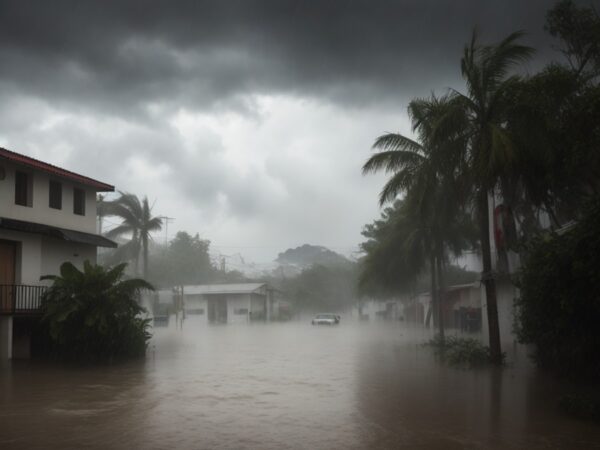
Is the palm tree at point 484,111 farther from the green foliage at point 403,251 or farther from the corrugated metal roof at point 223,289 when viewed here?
the corrugated metal roof at point 223,289

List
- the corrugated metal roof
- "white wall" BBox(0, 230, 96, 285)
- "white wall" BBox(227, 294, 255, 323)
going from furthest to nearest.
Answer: "white wall" BBox(227, 294, 255, 323)
the corrugated metal roof
"white wall" BBox(0, 230, 96, 285)

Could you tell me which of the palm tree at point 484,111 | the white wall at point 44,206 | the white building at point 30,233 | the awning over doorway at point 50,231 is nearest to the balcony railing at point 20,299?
the white building at point 30,233

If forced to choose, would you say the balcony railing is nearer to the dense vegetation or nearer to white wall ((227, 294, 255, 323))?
the dense vegetation

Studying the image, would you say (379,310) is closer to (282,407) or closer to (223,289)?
(223,289)

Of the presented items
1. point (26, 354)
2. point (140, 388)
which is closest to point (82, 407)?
point (140, 388)

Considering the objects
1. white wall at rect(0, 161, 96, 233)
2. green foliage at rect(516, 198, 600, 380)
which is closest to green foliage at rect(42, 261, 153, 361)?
white wall at rect(0, 161, 96, 233)

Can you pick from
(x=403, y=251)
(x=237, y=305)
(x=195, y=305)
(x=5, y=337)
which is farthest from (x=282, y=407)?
(x=195, y=305)

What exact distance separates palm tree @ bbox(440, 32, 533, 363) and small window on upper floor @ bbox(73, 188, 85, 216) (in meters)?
15.6

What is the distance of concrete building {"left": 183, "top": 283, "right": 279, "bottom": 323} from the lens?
71.9 m

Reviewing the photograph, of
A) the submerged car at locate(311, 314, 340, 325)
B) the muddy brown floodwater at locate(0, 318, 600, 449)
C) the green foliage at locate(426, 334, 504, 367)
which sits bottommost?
the muddy brown floodwater at locate(0, 318, 600, 449)

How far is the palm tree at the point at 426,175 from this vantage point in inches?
830

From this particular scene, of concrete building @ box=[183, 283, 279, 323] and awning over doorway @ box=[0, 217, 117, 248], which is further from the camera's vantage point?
concrete building @ box=[183, 283, 279, 323]

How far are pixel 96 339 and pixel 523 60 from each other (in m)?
17.3

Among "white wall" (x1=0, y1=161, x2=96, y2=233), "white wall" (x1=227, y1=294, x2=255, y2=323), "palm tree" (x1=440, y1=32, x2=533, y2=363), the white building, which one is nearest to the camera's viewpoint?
"palm tree" (x1=440, y1=32, x2=533, y2=363)
